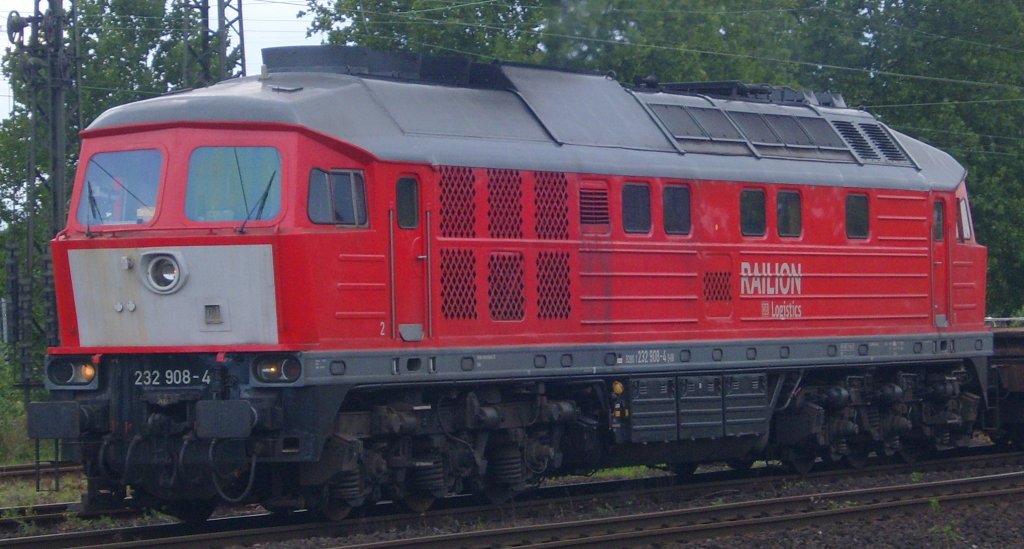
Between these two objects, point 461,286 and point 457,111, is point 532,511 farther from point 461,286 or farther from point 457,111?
point 457,111

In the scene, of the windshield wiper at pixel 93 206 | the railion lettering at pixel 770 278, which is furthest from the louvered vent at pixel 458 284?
the railion lettering at pixel 770 278

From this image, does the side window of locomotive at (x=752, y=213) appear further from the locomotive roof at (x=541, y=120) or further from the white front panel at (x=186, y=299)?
the white front panel at (x=186, y=299)

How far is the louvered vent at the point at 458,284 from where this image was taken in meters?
12.9

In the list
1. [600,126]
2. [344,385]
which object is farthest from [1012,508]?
[344,385]

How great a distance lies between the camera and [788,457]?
17.0 meters

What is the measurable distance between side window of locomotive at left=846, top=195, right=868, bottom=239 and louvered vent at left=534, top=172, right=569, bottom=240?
14.4 feet

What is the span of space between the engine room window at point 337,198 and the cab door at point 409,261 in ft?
1.11

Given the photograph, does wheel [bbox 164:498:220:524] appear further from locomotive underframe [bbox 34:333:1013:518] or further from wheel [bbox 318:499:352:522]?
wheel [bbox 318:499:352:522]

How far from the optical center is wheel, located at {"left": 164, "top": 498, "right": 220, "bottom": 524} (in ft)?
42.7

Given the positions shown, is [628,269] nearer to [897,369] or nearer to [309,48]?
[309,48]

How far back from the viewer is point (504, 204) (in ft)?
44.0

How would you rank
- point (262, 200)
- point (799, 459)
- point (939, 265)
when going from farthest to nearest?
1. point (939, 265)
2. point (799, 459)
3. point (262, 200)

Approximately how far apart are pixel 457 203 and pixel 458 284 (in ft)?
2.47

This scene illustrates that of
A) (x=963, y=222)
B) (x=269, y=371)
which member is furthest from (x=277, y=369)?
(x=963, y=222)
